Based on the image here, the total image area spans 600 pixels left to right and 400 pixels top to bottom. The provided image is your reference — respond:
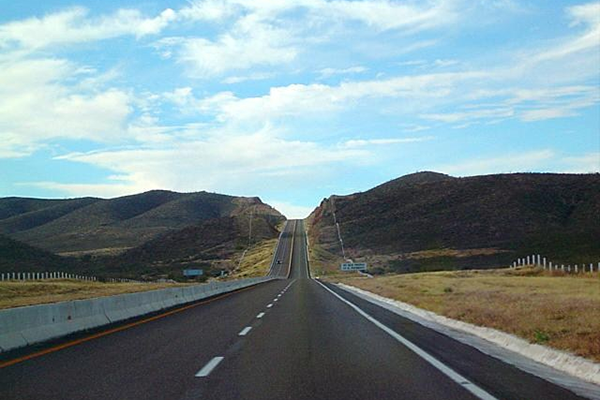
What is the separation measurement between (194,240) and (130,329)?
139 m

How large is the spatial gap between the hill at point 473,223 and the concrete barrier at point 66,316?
63.2 meters

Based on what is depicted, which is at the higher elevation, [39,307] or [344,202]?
[344,202]

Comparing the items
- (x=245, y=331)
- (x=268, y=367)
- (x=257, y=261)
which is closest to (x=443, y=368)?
(x=268, y=367)

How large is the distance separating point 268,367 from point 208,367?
96cm

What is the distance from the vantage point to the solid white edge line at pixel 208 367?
10.8 metres

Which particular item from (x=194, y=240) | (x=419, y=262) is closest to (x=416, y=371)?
(x=419, y=262)

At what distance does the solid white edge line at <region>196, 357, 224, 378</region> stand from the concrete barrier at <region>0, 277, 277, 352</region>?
421cm

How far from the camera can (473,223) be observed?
4488 inches

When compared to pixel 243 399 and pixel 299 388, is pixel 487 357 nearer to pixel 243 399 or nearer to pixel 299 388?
pixel 299 388

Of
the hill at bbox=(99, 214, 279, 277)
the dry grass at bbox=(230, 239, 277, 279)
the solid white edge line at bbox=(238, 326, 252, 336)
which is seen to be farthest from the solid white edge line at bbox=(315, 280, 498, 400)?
the hill at bbox=(99, 214, 279, 277)

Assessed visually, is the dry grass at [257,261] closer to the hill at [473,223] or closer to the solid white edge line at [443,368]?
the hill at [473,223]

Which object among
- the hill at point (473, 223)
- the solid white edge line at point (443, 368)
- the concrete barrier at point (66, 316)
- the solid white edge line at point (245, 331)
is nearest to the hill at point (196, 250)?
the hill at point (473, 223)

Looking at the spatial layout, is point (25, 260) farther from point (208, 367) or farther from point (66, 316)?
point (208, 367)

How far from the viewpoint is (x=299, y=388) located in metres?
9.52
